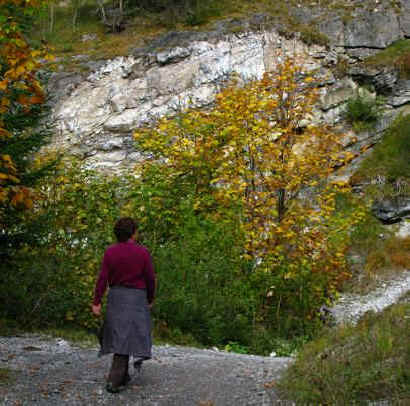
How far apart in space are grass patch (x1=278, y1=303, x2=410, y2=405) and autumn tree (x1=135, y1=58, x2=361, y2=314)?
5.21m

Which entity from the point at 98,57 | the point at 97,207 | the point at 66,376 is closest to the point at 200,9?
the point at 98,57

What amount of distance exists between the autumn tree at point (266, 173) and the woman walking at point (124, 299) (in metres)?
5.59

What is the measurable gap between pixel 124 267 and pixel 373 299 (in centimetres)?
1161

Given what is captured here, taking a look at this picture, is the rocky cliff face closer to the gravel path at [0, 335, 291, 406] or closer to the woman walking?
the gravel path at [0, 335, 291, 406]

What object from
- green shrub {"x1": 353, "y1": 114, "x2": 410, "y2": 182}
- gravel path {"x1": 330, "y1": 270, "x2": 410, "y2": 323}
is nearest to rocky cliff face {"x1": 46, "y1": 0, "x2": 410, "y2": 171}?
green shrub {"x1": 353, "y1": 114, "x2": 410, "y2": 182}

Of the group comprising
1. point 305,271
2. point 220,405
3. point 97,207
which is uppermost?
point 220,405

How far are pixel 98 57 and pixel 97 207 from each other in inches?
566

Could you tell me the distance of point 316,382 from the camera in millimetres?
5129

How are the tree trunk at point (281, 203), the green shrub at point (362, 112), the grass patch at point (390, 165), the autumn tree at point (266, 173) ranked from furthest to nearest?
the green shrub at point (362, 112) → the grass patch at point (390, 165) → the tree trunk at point (281, 203) → the autumn tree at point (266, 173)

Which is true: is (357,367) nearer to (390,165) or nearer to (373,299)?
(373,299)

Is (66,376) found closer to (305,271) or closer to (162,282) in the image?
(162,282)

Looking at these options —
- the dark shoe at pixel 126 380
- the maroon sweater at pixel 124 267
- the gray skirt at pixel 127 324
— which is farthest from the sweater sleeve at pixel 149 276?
the dark shoe at pixel 126 380

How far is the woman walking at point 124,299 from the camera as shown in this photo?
582 cm

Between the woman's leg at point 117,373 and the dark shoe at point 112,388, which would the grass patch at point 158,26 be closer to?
the woman's leg at point 117,373
